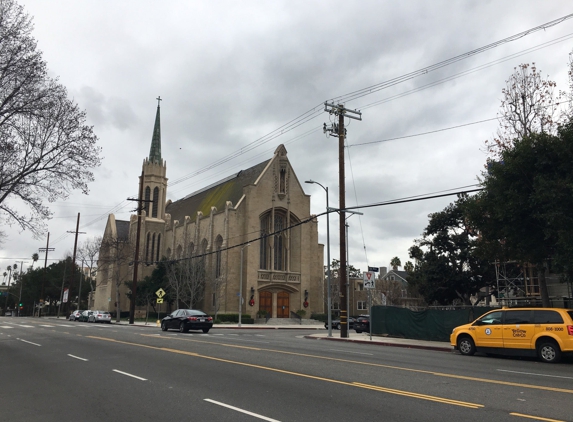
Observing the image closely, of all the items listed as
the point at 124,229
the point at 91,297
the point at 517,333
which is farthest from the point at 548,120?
the point at 91,297

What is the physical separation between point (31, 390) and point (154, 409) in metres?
3.39

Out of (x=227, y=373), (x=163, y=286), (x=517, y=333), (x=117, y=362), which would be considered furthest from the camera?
(x=163, y=286)

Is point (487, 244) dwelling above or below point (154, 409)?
above

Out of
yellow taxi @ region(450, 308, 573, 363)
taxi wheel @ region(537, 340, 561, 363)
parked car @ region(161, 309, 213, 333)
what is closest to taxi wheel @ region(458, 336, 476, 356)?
yellow taxi @ region(450, 308, 573, 363)

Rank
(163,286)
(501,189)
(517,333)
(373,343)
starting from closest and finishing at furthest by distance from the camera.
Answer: (517,333)
(501,189)
(373,343)
(163,286)

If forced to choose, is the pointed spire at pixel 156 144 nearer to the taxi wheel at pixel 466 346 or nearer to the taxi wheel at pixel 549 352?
the taxi wheel at pixel 466 346

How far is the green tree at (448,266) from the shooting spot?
131 feet

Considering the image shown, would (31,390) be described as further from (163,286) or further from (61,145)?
(163,286)

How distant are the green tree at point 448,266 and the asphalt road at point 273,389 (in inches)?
1078

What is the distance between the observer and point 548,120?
81.5ft

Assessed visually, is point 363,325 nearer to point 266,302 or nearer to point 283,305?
point 266,302

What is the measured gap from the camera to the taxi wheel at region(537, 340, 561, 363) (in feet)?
46.3

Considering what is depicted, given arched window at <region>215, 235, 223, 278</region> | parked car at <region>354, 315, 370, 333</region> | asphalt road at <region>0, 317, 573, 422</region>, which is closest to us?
asphalt road at <region>0, 317, 573, 422</region>

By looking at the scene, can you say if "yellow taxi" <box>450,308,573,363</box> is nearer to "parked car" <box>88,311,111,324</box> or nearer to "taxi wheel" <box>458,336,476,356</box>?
"taxi wheel" <box>458,336,476,356</box>
